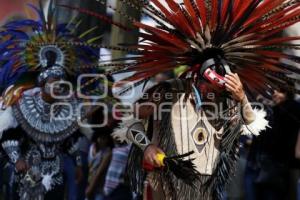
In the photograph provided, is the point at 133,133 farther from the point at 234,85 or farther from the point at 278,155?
the point at 278,155

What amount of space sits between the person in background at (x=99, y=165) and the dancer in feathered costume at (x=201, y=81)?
382 cm

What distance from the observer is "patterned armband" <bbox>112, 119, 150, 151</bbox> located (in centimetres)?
510

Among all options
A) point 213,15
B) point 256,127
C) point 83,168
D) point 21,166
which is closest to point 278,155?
point 83,168

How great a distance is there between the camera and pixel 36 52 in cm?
758

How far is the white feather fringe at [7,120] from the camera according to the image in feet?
23.9

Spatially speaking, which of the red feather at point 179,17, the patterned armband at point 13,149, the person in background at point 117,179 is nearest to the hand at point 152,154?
the red feather at point 179,17

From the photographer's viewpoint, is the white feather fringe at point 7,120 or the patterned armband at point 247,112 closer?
the patterned armband at point 247,112

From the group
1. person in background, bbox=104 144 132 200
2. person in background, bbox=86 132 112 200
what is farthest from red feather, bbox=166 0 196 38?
person in background, bbox=86 132 112 200

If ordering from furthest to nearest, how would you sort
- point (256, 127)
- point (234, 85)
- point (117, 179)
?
point (117, 179), point (256, 127), point (234, 85)

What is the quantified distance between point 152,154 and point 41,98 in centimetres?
268

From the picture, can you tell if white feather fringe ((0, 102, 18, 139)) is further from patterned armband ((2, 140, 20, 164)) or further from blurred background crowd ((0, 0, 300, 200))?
blurred background crowd ((0, 0, 300, 200))

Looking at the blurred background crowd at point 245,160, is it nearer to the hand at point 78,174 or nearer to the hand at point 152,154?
the hand at point 78,174

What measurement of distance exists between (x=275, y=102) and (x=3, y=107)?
276 centimetres

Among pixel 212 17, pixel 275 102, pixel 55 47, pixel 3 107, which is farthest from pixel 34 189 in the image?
pixel 212 17
